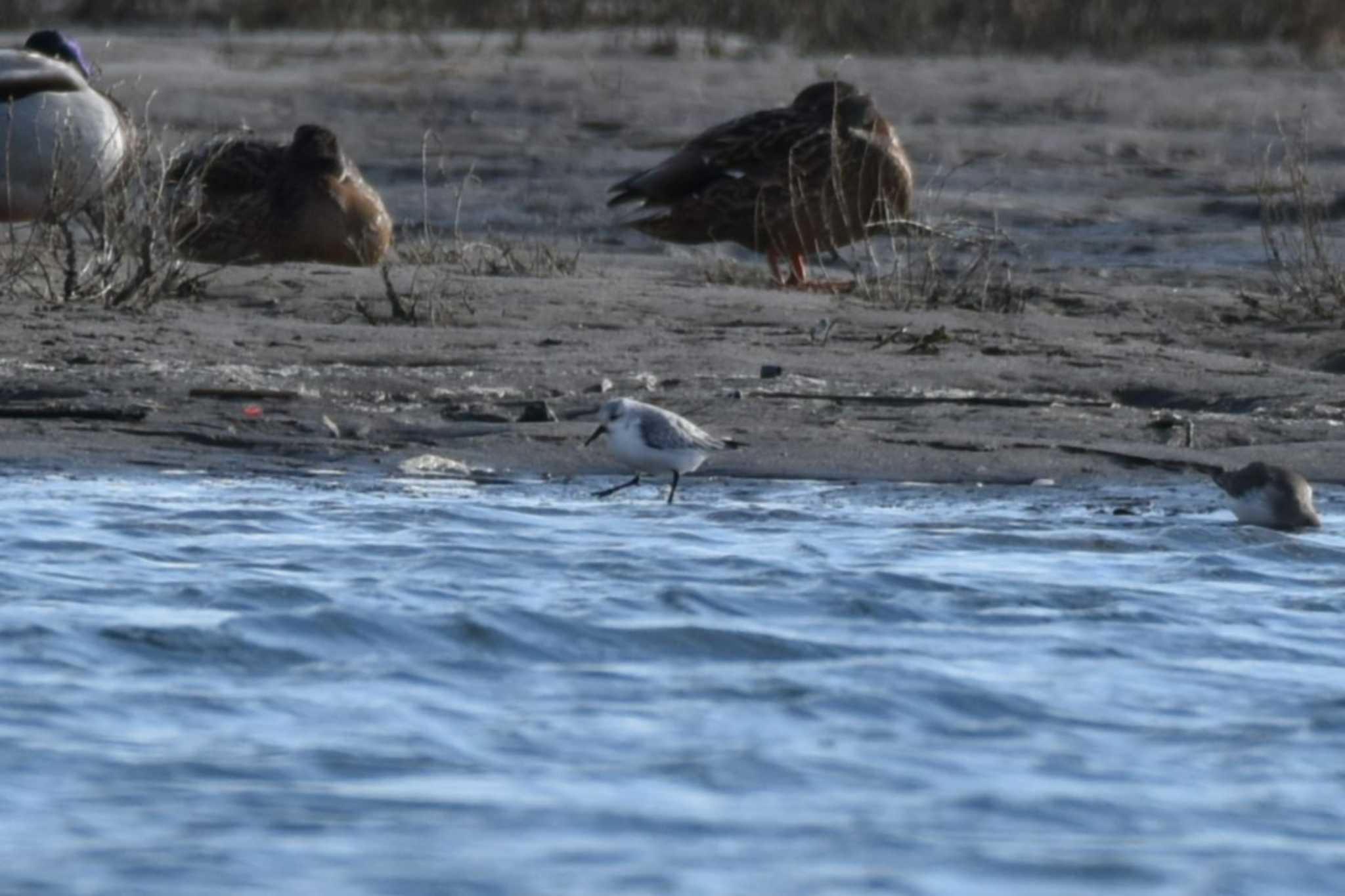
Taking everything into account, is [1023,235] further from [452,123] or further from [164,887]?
[164,887]

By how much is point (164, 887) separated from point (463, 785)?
72 centimetres

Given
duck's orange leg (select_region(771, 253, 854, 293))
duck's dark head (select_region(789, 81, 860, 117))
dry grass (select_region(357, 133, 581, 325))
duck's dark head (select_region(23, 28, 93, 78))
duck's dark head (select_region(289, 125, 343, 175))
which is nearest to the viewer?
dry grass (select_region(357, 133, 581, 325))

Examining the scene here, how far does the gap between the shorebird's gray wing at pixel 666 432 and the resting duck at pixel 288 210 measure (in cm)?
418

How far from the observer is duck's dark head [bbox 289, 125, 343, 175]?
11555 millimetres

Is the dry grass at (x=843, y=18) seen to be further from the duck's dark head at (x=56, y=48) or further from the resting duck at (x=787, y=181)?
the duck's dark head at (x=56, y=48)

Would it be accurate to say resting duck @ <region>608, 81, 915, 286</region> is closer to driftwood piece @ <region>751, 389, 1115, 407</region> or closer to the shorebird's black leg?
driftwood piece @ <region>751, 389, 1115, 407</region>

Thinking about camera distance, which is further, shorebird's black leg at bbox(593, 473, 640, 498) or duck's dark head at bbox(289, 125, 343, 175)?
duck's dark head at bbox(289, 125, 343, 175)

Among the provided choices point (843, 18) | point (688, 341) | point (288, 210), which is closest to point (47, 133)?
point (288, 210)

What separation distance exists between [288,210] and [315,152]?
0.34 metres

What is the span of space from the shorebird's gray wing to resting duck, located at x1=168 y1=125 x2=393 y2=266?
13.7 ft

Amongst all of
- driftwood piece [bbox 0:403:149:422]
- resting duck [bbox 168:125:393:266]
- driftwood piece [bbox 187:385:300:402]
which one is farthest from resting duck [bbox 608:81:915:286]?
driftwood piece [bbox 0:403:149:422]

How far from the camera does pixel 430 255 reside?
1131 cm

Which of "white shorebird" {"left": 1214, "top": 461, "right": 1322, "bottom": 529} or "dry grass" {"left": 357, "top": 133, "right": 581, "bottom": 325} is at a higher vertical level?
"white shorebird" {"left": 1214, "top": 461, "right": 1322, "bottom": 529}

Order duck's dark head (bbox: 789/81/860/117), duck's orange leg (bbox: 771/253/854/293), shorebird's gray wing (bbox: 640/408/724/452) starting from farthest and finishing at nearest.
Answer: duck's dark head (bbox: 789/81/860/117) → duck's orange leg (bbox: 771/253/854/293) → shorebird's gray wing (bbox: 640/408/724/452)
